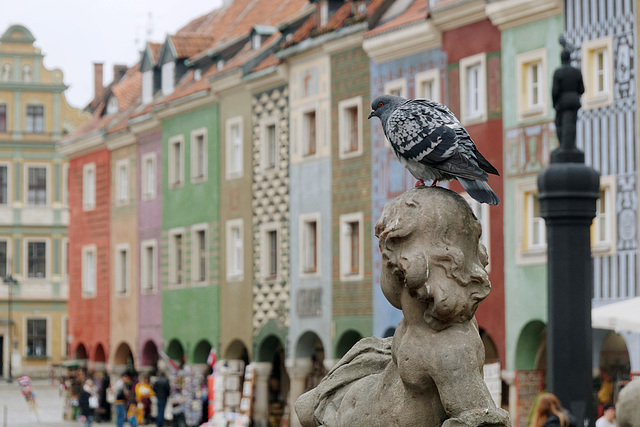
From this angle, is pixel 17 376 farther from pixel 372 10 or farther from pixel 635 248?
pixel 635 248

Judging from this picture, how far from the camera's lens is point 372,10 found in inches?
1273

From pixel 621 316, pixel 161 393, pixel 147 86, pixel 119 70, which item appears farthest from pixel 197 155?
pixel 621 316

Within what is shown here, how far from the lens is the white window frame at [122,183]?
45.4 m

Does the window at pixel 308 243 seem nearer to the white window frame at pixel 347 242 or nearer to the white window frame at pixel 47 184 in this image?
the white window frame at pixel 347 242

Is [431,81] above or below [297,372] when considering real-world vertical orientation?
above

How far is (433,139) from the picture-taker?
509 centimetres

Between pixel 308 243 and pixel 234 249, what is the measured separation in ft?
13.0

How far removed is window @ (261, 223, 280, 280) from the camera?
36.6m

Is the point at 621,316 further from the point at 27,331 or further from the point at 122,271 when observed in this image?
the point at 27,331

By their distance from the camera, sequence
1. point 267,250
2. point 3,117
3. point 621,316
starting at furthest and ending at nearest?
point 3,117
point 267,250
point 621,316

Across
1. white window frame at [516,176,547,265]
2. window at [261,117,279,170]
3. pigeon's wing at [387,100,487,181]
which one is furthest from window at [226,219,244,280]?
pigeon's wing at [387,100,487,181]

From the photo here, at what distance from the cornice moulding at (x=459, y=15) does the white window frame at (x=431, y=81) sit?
0.91 m

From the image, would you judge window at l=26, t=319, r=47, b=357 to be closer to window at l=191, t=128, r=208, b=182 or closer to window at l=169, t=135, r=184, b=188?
window at l=169, t=135, r=184, b=188

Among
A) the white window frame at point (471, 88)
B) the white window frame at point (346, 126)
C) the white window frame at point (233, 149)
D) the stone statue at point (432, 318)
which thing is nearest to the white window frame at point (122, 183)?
the white window frame at point (233, 149)
